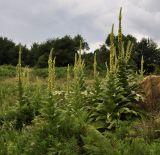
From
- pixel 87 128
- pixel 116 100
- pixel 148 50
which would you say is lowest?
pixel 87 128

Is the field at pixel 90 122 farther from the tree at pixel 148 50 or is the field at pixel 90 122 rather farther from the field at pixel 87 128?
the tree at pixel 148 50

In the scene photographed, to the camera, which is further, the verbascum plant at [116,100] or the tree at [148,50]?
the tree at [148,50]

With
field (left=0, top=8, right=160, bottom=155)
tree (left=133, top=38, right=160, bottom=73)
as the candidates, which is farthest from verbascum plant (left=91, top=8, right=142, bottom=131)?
tree (left=133, top=38, right=160, bottom=73)

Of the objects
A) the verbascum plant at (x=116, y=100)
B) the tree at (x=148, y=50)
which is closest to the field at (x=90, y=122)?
the verbascum plant at (x=116, y=100)

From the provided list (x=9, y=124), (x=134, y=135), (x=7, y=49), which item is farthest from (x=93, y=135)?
(x=7, y=49)

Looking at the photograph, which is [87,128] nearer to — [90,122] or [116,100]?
[90,122]

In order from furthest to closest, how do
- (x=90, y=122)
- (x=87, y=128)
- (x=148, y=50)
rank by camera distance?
(x=148, y=50), (x=90, y=122), (x=87, y=128)

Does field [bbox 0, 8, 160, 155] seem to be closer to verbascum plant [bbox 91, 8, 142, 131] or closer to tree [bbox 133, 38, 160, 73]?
verbascum plant [bbox 91, 8, 142, 131]

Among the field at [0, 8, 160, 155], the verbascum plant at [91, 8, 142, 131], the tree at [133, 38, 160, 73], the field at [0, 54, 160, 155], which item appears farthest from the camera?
the tree at [133, 38, 160, 73]

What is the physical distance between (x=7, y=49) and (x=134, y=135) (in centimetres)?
7760

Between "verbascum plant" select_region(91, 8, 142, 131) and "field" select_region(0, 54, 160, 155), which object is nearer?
"field" select_region(0, 54, 160, 155)

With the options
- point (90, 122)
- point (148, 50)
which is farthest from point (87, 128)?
point (148, 50)

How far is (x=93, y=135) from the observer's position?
28.8ft

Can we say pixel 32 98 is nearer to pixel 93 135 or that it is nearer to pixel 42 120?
pixel 42 120
